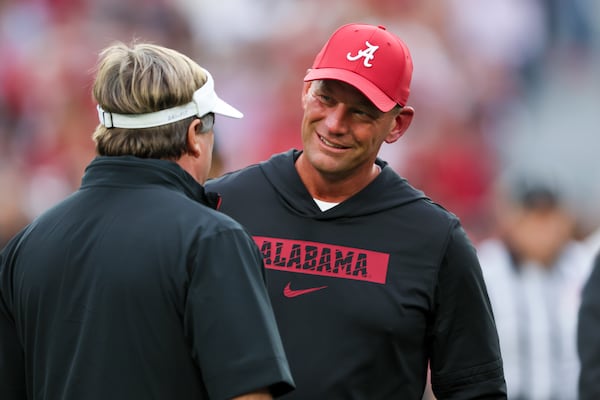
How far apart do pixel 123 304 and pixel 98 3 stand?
580 centimetres

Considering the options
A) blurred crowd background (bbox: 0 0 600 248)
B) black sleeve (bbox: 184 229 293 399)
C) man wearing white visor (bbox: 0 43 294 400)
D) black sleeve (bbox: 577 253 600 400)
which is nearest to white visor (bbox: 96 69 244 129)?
man wearing white visor (bbox: 0 43 294 400)

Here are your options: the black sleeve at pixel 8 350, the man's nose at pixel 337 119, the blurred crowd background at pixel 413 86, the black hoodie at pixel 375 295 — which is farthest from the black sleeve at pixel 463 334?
the blurred crowd background at pixel 413 86

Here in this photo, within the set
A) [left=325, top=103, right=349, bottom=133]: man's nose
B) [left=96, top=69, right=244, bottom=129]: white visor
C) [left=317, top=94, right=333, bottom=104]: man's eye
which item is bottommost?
[left=96, top=69, right=244, bottom=129]: white visor

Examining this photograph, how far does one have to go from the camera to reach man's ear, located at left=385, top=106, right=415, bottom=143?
10.2 ft

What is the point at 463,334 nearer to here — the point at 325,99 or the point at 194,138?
the point at 325,99

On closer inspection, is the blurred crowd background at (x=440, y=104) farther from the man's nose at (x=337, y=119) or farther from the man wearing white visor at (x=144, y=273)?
the man wearing white visor at (x=144, y=273)

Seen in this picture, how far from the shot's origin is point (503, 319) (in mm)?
6223

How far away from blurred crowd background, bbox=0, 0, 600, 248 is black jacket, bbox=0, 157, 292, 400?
431 centimetres

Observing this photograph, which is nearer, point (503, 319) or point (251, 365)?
point (251, 365)

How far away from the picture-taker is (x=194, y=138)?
226 centimetres

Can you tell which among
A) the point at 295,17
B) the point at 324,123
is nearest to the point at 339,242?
the point at 324,123

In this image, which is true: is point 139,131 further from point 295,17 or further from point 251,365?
point 295,17

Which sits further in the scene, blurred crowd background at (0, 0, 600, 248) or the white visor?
blurred crowd background at (0, 0, 600, 248)

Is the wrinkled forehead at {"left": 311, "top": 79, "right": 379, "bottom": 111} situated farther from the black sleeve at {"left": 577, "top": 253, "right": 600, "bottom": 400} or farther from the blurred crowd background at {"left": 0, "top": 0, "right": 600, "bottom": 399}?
the blurred crowd background at {"left": 0, "top": 0, "right": 600, "bottom": 399}
